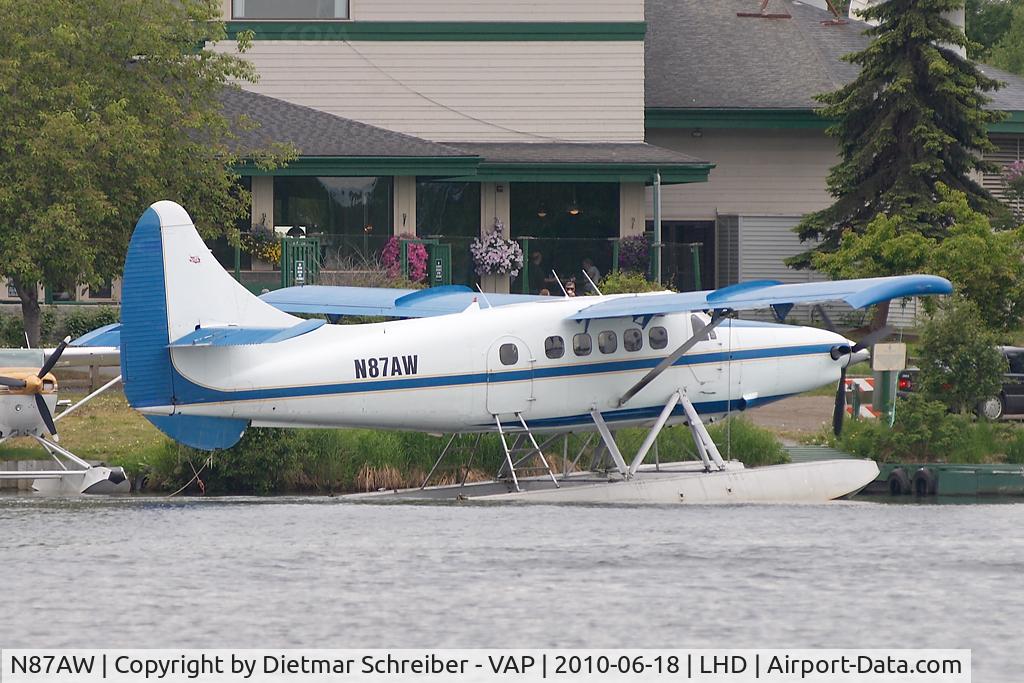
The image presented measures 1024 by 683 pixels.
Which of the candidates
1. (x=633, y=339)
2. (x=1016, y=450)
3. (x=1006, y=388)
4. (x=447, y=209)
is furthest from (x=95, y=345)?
(x=447, y=209)

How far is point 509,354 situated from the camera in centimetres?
2416

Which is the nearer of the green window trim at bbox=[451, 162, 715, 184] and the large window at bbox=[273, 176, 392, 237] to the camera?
the large window at bbox=[273, 176, 392, 237]

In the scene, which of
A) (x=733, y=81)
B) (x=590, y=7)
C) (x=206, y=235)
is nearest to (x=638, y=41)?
(x=590, y=7)

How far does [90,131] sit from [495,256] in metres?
12.3

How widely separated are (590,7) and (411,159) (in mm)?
6472

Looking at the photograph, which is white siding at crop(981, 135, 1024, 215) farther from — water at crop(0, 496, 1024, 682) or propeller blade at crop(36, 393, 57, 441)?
propeller blade at crop(36, 393, 57, 441)

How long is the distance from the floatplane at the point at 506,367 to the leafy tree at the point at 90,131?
7.77 metres

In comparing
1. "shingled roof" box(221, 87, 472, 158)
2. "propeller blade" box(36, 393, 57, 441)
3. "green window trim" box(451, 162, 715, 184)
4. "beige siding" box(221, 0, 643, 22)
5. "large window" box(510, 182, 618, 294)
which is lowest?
"propeller blade" box(36, 393, 57, 441)

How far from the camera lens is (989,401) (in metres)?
30.9

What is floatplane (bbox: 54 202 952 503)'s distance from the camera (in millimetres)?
22734

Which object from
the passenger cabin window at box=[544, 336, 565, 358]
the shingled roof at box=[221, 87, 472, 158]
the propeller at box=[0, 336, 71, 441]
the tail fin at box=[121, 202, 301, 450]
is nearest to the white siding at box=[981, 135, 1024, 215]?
the shingled roof at box=[221, 87, 472, 158]

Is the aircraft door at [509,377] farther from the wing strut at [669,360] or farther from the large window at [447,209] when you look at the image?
the large window at [447,209]

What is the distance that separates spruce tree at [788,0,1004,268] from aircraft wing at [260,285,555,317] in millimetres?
15355
